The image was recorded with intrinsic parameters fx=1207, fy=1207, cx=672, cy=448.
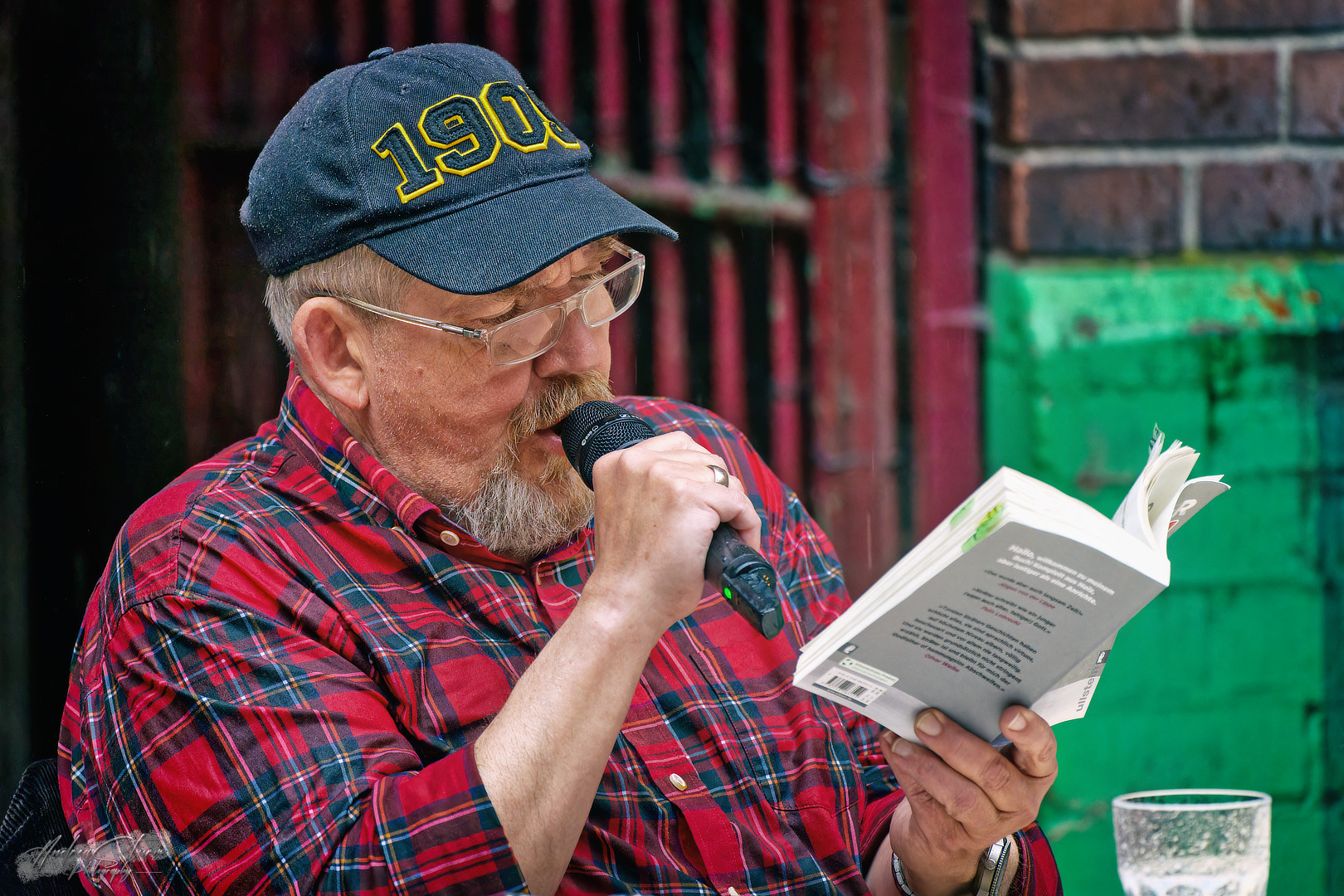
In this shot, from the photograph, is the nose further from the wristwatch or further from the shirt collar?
the wristwatch

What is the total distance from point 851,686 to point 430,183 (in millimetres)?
792

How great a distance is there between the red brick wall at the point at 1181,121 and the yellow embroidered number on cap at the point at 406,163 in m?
1.12

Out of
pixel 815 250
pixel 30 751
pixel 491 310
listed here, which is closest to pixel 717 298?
pixel 815 250

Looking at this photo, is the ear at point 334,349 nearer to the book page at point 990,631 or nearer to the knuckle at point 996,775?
the book page at point 990,631

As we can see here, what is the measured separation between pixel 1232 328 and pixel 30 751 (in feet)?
7.15

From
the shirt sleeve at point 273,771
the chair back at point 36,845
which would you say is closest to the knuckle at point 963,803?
the shirt sleeve at point 273,771

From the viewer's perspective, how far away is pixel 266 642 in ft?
4.32

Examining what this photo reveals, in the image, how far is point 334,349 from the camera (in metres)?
1.60

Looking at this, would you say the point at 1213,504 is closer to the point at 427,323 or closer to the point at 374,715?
the point at 427,323

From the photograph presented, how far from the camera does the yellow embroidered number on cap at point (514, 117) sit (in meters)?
1.55

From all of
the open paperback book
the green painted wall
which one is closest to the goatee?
the open paperback book

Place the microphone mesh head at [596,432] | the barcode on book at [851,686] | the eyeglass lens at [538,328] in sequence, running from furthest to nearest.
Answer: the eyeglass lens at [538,328] → the microphone mesh head at [596,432] → the barcode on book at [851,686]

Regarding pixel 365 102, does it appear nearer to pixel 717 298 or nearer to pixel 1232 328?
pixel 717 298

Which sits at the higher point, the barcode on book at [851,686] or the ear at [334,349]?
the ear at [334,349]
